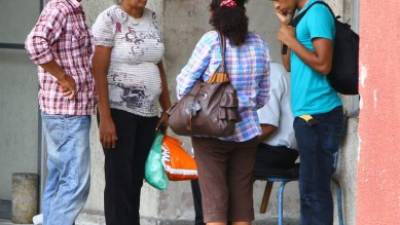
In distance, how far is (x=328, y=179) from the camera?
630 centimetres

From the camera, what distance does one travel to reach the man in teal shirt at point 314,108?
6.17 m

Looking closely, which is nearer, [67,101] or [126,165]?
[67,101]

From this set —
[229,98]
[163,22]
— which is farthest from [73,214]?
[163,22]

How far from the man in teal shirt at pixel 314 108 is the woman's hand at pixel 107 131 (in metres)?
1.17

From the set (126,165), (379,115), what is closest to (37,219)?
(126,165)

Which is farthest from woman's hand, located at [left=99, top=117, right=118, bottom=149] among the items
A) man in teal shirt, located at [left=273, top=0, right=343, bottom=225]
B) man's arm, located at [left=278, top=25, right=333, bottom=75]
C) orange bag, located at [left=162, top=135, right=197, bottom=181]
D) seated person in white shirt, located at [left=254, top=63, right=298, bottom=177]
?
man's arm, located at [left=278, top=25, right=333, bottom=75]

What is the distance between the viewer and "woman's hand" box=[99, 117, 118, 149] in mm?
6766

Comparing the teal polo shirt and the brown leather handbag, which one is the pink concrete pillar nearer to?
the brown leather handbag

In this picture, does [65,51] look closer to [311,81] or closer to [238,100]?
[238,100]

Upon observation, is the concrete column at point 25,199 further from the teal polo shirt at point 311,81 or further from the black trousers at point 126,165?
the teal polo shirt at point 311,81

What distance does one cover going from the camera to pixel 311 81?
6.26m

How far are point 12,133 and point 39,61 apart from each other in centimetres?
273

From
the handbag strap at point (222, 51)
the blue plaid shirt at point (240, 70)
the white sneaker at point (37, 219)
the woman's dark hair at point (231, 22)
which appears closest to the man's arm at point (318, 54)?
the blue plaid shirt at point (240, 70)

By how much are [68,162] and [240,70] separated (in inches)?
46.3
